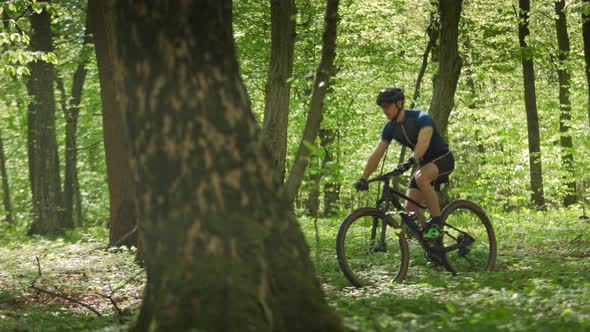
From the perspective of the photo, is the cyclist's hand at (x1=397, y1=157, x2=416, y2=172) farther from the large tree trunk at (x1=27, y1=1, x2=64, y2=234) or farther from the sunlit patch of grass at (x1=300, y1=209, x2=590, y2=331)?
the large tree trunk at (x1=27, y1=1, x2=64, y2=234)

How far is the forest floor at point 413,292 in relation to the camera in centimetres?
455

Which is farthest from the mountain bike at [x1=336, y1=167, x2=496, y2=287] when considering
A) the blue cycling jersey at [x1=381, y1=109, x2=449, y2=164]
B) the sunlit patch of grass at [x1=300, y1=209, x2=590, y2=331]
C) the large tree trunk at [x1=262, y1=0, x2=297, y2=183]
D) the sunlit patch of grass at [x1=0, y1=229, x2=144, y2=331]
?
the large tree trunk at [x1=262, y1=0, x2=297, y2=183]

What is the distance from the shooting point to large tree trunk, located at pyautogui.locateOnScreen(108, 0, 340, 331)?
3754mm

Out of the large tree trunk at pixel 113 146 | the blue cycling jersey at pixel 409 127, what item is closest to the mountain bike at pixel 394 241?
the blue cycling jersey at pixel 409 127

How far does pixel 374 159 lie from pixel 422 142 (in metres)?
0.56

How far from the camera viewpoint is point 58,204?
20.3 m

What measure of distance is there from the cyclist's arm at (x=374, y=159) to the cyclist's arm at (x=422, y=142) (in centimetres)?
35

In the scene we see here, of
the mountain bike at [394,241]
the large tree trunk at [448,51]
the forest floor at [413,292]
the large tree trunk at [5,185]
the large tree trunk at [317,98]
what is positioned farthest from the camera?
the large tree trunk at [5,185]

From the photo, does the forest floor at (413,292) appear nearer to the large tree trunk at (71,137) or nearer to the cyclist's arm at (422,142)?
the cyclist's arm at (422,142)

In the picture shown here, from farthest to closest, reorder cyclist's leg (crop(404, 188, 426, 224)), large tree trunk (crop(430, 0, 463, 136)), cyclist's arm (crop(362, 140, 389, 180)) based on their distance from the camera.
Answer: large tree trunk (crop(430, 0, 463, 136)) < cyclist's leg (crop(404, 188, 426, 224)) < cyclist's arm (crop(362, 140, 389, 180))

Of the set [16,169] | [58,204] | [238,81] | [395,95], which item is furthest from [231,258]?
[16,169]

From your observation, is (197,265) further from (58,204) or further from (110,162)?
(58,204)

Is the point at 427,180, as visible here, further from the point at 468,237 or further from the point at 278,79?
the point at 278,79

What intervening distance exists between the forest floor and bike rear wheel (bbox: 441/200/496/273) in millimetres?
276
